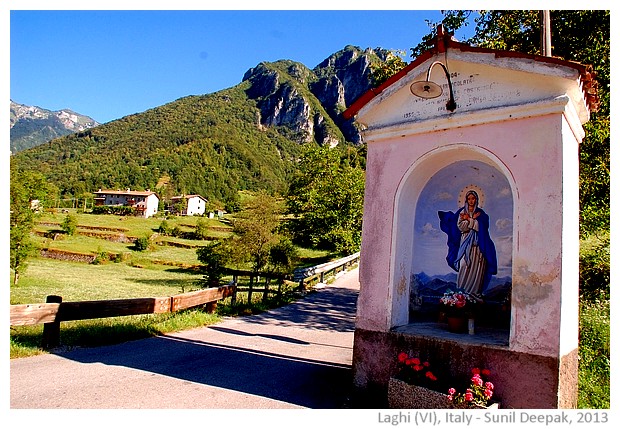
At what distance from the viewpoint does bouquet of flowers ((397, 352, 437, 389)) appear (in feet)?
16.2

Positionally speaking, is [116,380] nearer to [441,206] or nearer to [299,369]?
[299,369]

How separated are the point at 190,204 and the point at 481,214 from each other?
10265cm

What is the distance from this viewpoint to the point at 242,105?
174 meters

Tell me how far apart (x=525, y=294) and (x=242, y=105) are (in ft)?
582

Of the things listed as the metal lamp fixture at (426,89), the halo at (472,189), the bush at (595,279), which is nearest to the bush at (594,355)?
the bush at (595,279)

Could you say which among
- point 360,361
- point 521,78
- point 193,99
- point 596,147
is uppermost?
point 193,99

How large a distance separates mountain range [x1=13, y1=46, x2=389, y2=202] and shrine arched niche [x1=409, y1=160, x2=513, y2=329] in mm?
81733

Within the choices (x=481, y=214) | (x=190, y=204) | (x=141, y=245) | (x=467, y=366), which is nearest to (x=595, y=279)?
(x=481, y=214)

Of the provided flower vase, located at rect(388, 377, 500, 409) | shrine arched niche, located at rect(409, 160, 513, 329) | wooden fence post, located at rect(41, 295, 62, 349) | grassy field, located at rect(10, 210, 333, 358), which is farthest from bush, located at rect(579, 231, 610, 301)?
wooden fence post, located at rect(41, 295, 62, 349)

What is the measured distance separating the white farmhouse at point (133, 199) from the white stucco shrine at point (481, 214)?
8741cm

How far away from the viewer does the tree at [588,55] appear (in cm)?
984

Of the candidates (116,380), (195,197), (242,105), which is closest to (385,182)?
(116,380)

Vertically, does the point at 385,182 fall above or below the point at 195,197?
below

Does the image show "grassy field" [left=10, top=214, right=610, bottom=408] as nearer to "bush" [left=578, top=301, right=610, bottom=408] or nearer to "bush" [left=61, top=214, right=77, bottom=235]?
"bush" [left=578, top=301, right=610, bottom=408]
